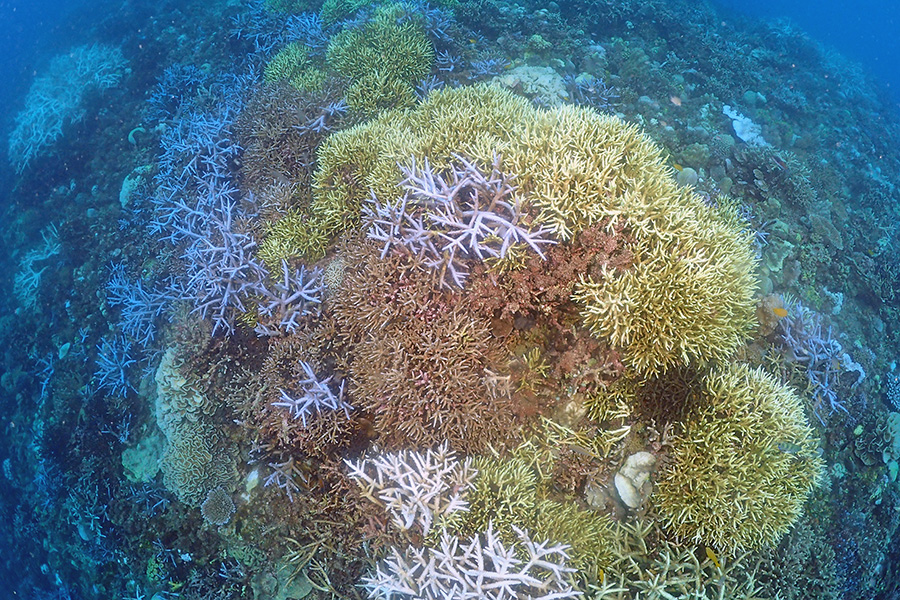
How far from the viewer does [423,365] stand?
3.56 metres

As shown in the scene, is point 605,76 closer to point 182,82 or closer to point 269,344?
point 269,344

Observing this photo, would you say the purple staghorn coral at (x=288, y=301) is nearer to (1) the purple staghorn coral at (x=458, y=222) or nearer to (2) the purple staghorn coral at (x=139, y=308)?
(1) the purple staghorn coral at (x=458, y=222)

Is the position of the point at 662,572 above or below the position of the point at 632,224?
below

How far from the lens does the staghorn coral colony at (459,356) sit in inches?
131

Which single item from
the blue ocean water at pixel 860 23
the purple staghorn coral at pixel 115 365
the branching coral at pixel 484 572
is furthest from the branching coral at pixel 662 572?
the blue ocean water at pixel 860 23

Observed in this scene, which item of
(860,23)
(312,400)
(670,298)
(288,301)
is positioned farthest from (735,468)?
(860,23)

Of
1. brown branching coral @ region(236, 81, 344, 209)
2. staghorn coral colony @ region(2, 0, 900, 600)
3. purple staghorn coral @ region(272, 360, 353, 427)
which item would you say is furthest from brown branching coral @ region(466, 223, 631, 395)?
brown branching coral @ region(236, 81, 344, 209)

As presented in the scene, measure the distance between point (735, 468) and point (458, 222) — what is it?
281 cm

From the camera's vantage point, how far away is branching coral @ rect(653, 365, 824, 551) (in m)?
3.28

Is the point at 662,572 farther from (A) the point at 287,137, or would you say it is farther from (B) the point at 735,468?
(A) the point at 287,137

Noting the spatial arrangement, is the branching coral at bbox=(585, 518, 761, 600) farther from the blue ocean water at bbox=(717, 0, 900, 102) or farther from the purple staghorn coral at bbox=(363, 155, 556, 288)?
the blue ocean water at bbox=(717, 0, 900, 102)

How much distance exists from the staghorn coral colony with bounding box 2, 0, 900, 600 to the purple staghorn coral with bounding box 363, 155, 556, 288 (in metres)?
0.03

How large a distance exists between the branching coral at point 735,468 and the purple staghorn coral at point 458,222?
1.89 meters

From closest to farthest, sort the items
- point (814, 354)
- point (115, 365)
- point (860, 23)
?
point (814, 354)
point (115, 365)
point (860, 23)
